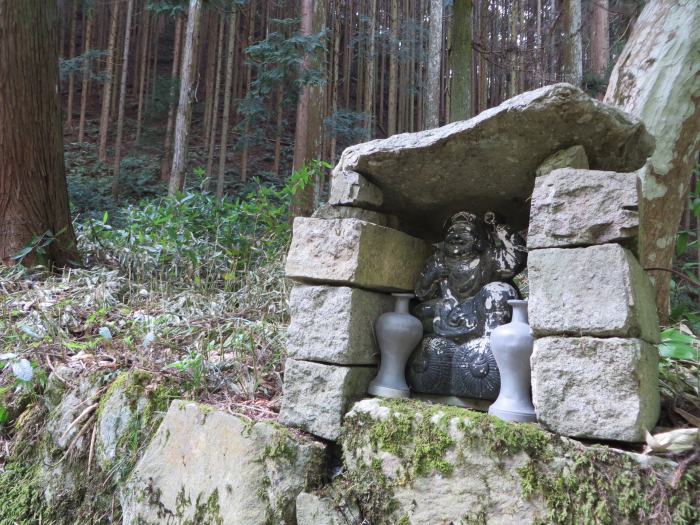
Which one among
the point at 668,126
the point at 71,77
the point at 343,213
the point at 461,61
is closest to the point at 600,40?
the point at 461,61

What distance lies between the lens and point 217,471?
2.00 m

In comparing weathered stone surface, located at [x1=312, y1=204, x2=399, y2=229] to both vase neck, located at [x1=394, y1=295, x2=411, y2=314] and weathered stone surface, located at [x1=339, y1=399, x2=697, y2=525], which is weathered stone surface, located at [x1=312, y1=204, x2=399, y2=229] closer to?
vase neck, located at [x1=394, y1=295, x2=411, y2=314]

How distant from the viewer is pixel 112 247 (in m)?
4.51

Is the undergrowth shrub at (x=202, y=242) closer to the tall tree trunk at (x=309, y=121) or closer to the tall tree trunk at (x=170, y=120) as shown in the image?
the tall tree trunk at (x=309, y=121)

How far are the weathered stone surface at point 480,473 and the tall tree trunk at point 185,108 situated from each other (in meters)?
5.65

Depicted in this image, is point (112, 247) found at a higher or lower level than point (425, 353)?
higher

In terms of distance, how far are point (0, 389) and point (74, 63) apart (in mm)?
10471

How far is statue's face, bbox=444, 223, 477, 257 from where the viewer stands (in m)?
2.17

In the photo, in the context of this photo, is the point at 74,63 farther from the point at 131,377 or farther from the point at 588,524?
the point at 588,524

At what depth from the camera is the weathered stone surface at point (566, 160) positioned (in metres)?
1.76

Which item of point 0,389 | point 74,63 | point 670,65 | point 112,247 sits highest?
point 74,63

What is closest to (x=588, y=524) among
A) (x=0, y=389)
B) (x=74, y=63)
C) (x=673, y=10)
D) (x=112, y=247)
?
(x=0, y=389)

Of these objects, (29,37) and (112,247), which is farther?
→ (112,247)

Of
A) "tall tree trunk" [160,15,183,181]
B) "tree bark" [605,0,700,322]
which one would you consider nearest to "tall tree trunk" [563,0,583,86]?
"tree bark" [605,0,700,322]
